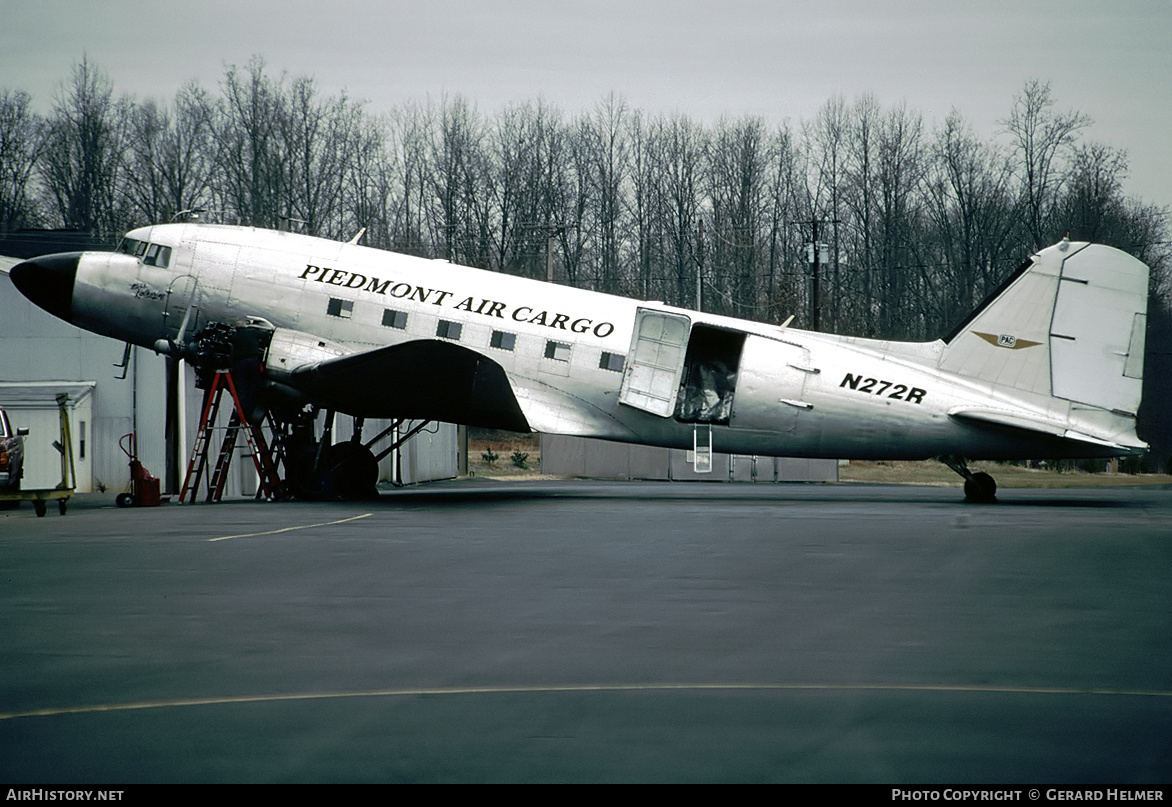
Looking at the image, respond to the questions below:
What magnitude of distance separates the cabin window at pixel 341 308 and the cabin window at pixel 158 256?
3.44 metres

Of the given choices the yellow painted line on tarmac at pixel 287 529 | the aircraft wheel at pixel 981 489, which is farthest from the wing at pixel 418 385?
the aircraft wheel at pixel 981 489

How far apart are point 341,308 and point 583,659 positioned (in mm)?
16689

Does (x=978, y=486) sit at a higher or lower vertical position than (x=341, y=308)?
lower

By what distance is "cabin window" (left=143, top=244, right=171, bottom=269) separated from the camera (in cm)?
2369

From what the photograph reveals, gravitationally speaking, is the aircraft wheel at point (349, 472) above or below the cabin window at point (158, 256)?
below

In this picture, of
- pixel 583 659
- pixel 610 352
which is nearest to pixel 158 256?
pixel 610 352

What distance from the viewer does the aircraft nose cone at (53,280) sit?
23859 mm

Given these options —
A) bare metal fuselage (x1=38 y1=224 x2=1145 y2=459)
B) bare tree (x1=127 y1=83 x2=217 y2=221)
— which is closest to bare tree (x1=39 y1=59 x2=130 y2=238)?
bare tree (x1=127 y1=83 x2=217 y2=221)

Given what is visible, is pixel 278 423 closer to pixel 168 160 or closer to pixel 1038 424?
pixel 1038 424

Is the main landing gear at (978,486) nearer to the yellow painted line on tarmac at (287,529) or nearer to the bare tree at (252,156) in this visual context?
the yellow painted line on tarmac at (287,529)

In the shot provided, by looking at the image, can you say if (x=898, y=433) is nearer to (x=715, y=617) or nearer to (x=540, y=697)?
(x=715, y=617)

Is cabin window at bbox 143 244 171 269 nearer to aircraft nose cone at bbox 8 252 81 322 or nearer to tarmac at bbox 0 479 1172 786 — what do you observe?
aircraft nose cone at bbox 8 252 81 322

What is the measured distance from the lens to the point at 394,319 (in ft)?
75.9

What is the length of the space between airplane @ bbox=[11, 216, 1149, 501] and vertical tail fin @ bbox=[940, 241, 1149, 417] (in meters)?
0.03
